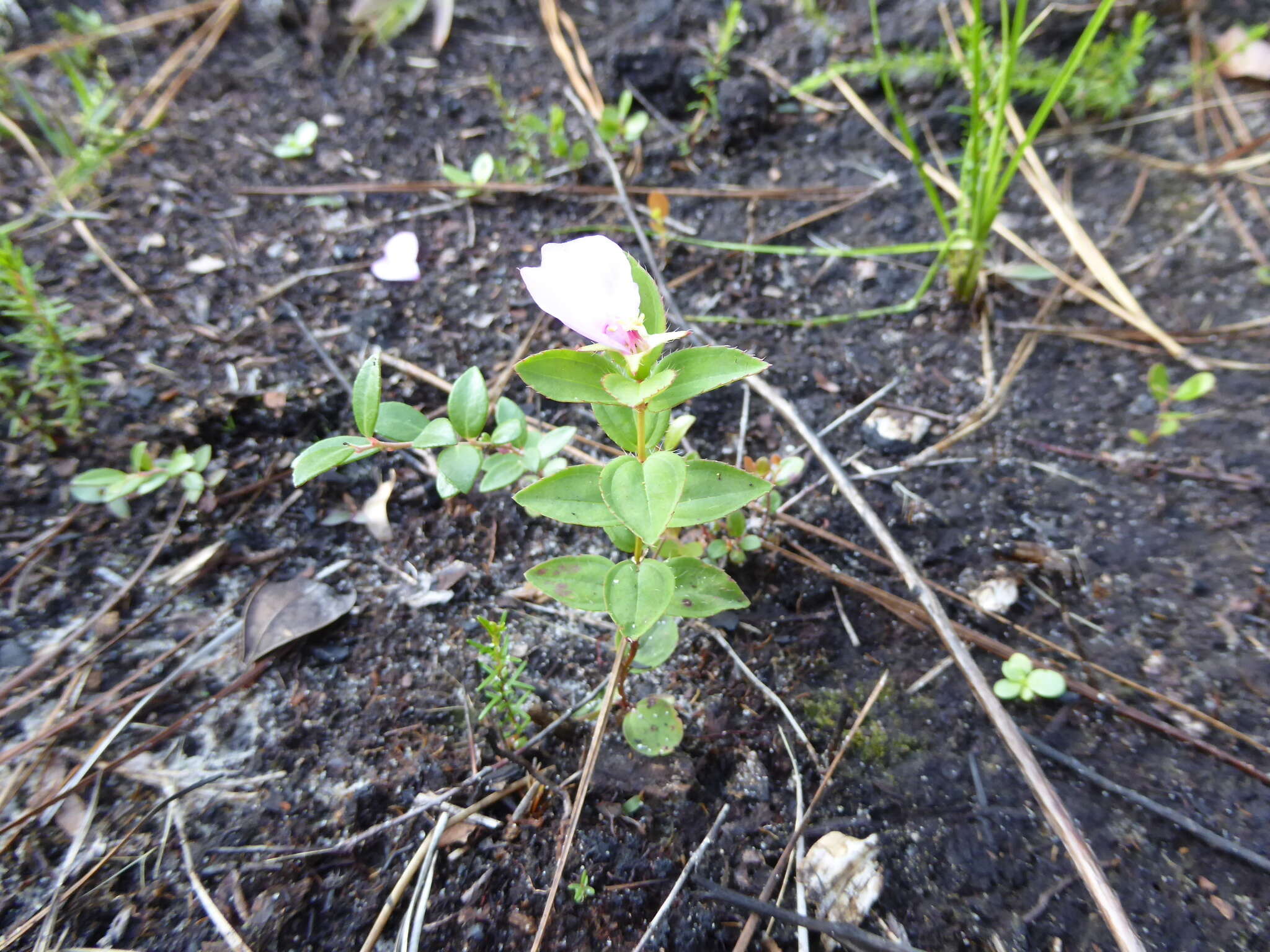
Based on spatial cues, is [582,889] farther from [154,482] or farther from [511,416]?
[154,482]

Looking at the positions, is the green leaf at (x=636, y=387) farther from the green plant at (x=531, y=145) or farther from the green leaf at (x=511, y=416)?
the green plant at (x=531, y=145)

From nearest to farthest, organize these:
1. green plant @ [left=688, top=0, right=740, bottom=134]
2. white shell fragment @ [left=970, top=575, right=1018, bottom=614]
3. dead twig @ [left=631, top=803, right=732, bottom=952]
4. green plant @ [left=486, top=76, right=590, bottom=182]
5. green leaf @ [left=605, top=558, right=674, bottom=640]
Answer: green leaf @ [left=605, top=558, right=674, bottom=640] → dead twig @ [left=631, top=803, right=732, bottom=952] → white shell fragment @ [left=970, top=575, right=1018, bottom=614] → green plant @ [left=486, top=76, right=590, bottom=182] → green plant @ [left=688, top=0, right=740, bottom=134]

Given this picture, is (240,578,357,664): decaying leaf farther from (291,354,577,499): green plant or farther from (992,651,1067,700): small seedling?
(992,651,1067,700): small seedling

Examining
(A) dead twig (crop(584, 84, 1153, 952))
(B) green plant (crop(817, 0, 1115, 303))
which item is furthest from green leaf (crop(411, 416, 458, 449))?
(B) green plant (crop(817, 0, 1115, 303))

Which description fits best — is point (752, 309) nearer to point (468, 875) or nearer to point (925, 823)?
point (925, 823)

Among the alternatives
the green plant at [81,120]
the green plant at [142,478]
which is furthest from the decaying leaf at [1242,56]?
the green plant at [81,120]

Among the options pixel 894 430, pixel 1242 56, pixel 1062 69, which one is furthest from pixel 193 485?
pixel 1242 56
